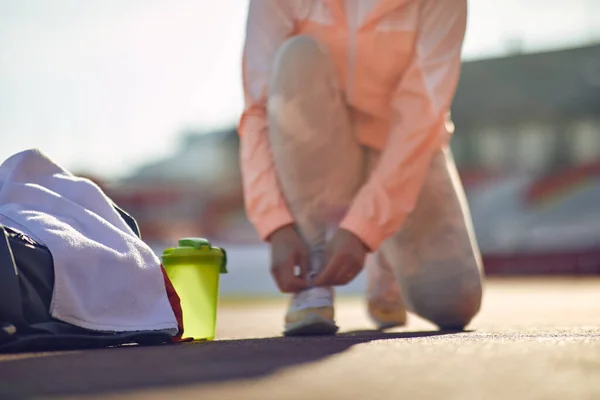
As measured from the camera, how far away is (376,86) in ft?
5.67

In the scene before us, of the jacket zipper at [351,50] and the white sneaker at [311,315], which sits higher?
the jacket zipper at [351,50]

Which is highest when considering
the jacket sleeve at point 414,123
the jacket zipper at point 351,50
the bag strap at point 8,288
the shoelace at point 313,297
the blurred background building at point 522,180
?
the blurred background building at point 522,180

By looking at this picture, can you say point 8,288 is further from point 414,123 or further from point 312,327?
point 414,123

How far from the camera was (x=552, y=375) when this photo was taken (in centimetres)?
75

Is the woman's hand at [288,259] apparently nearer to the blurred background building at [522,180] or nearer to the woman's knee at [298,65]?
the woman's knee at [298,65]

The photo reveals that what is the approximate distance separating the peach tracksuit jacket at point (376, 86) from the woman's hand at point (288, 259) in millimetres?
26

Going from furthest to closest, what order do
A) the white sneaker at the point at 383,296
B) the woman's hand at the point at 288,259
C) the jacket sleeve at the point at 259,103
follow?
the white sneaker at the point at 383,296 → the jacket sleeve at the point at 259,103 → the woman's hand at the point at 288,259

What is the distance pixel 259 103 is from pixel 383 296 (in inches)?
21.9

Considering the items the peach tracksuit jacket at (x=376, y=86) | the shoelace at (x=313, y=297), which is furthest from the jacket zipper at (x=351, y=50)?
the shoelace at (x=313, y=297)

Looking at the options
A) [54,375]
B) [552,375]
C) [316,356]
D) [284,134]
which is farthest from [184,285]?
[552,375]

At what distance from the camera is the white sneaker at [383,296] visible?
194 cm

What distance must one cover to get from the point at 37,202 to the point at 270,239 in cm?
49

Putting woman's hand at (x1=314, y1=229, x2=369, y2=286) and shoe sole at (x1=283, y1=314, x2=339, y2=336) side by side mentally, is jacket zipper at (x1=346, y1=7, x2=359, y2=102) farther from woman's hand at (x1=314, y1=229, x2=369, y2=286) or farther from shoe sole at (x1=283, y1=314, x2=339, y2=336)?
shoe sole at (x1=283, y1=314, x2=339, y2=336)

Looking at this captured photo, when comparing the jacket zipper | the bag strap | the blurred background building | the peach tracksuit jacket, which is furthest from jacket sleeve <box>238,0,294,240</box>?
the blurred background building
